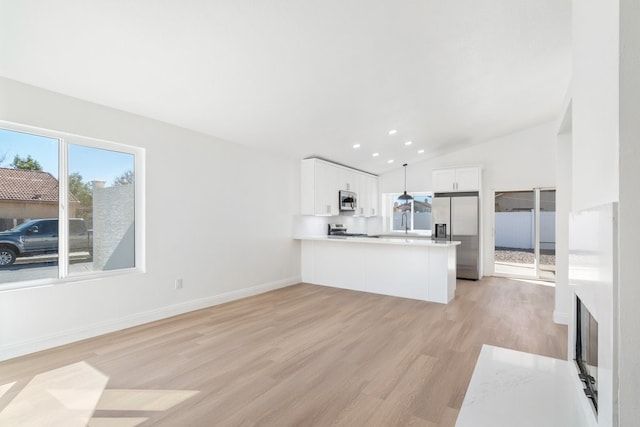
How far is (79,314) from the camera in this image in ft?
10.5

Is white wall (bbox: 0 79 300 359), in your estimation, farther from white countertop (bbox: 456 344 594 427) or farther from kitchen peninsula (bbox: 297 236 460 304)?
white countertop (bbox: 456 344 594 427)

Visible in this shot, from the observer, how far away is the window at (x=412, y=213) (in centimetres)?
826

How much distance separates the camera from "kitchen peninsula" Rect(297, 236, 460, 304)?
4.76 metres

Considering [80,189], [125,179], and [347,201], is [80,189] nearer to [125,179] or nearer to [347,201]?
[125,179]

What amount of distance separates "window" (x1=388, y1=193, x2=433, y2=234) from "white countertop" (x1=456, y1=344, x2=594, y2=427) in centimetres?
599

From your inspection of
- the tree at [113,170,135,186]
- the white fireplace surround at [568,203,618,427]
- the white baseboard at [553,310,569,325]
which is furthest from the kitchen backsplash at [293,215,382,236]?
the white fireplace surround at [568,203,618,427]

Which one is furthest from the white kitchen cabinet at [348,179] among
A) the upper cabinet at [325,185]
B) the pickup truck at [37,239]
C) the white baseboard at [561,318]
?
the pickup truck at [37,239]

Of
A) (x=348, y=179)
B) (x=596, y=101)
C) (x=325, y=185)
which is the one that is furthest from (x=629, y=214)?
(x=348, y=179)

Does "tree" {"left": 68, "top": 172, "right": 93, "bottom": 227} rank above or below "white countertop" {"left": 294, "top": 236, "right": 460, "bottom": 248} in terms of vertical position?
above

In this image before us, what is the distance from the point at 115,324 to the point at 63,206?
1.38m

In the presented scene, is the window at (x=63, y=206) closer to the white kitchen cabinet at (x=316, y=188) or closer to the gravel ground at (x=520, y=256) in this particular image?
the white kitchen cabinet at (x=316, y=188)

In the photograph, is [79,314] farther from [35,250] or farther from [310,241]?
[310,241]

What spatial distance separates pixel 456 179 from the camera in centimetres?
693

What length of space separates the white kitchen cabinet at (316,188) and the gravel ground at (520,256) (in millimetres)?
4094
